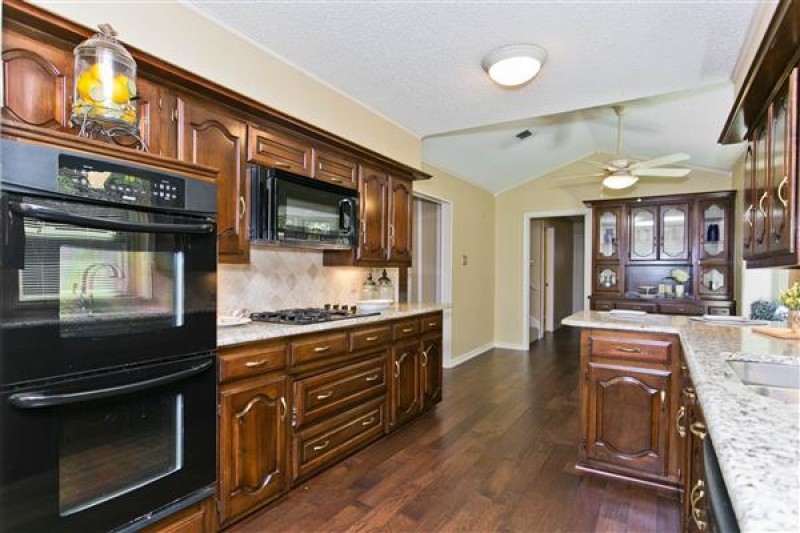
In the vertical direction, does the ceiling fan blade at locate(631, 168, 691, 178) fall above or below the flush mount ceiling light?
below

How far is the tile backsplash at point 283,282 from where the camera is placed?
260 centimetres

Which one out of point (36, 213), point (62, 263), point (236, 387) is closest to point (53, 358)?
point (62, 263)

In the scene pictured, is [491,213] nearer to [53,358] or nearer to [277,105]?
[277,105]

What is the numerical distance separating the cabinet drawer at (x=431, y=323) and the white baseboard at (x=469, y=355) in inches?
70.8

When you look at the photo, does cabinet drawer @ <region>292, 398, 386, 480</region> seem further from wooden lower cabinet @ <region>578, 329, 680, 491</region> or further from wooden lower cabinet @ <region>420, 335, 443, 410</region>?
wooden lower cabinet @ <region>578, 329, 680, 491</region>

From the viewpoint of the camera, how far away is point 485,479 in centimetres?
256

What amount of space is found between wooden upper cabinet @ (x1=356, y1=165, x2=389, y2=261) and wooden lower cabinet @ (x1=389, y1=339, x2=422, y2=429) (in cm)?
74

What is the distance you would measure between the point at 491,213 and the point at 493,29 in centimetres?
443

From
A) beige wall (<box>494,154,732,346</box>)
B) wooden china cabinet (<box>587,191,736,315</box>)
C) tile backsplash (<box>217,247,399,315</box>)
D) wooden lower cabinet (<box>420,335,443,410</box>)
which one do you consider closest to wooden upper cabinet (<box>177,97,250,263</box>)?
tile backsplash (<box>217,247,399,315</box>)

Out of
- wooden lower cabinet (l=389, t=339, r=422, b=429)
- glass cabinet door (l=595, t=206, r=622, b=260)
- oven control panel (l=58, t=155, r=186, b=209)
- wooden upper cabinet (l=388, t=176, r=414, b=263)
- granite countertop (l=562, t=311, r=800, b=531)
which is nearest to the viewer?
granite countertop (l=562, t=311, r=800, b=531)

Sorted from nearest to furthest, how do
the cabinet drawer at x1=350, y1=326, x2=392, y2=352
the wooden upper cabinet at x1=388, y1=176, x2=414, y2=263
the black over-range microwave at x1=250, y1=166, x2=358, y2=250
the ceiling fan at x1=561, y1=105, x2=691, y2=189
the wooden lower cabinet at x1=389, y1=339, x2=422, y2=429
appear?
the black over-range microwave at x1=250, y1=166, x2=358, y2=250 → the cabinet drawer at x1=350, y1=326, x2=392, y2=352 → the wooden lower cabinet at x1=389, y1=339, x2=422, y2=429 → the wooden upper cabinet at x1=388, y1=176, x2=414, y2=263 → the ceiling fan at x1=561, y1=105, x2=691, y2=189

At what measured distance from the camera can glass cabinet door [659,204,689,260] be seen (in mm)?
5262

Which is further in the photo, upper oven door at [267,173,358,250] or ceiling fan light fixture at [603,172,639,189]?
ceiling fan light fixture at [603,172,639,189]

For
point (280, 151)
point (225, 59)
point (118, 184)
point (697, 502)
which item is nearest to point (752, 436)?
point (697, 502)
